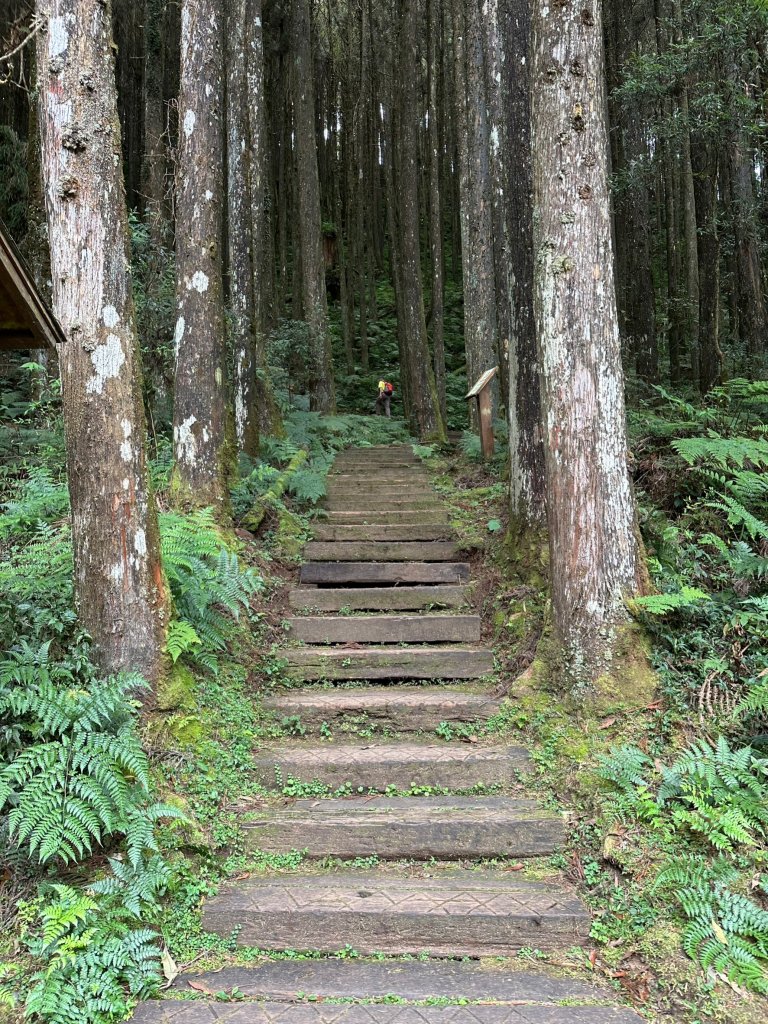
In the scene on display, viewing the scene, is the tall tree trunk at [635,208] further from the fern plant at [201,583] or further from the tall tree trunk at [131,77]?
the tall tree trunk at [131,77]

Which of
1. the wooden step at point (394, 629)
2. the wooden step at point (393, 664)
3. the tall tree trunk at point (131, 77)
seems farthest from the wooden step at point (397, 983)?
the tall tree trunk at point (131, 77)

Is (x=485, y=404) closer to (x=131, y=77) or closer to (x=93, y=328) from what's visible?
(x=93, y=328)

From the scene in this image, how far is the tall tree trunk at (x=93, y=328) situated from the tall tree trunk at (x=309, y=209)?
10621 mm

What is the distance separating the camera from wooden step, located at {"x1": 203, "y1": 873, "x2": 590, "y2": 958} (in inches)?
141

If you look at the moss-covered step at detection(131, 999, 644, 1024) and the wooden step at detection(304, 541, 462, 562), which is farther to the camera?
the wooden step at detection(304, 541, 462, 562)

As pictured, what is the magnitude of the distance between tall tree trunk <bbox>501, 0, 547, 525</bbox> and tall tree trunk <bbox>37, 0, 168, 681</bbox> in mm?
3874

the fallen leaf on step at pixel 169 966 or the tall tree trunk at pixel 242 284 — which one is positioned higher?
the tall tree trunk at pixel 242 284

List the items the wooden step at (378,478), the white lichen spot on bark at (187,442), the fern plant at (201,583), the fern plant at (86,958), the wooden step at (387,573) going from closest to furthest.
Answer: the fern plant at (86,958), the fern plant at (201,583), the wooden step at (387,573), the white lichen spot on bark at (187,442), the wooden step at (378,478)

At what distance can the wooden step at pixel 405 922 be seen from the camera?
11.8 feet

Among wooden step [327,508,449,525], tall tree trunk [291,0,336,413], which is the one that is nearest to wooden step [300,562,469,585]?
wooden step [327,508,449,525]

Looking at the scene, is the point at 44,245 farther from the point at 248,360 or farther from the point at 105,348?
the point at 105,348

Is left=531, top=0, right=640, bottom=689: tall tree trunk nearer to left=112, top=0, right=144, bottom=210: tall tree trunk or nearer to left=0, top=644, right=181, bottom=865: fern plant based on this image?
left=0, top=644, right=181, bottom=865: fern plant

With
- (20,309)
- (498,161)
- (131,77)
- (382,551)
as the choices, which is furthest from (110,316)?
(131,77)

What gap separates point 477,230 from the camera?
13.8 meters
